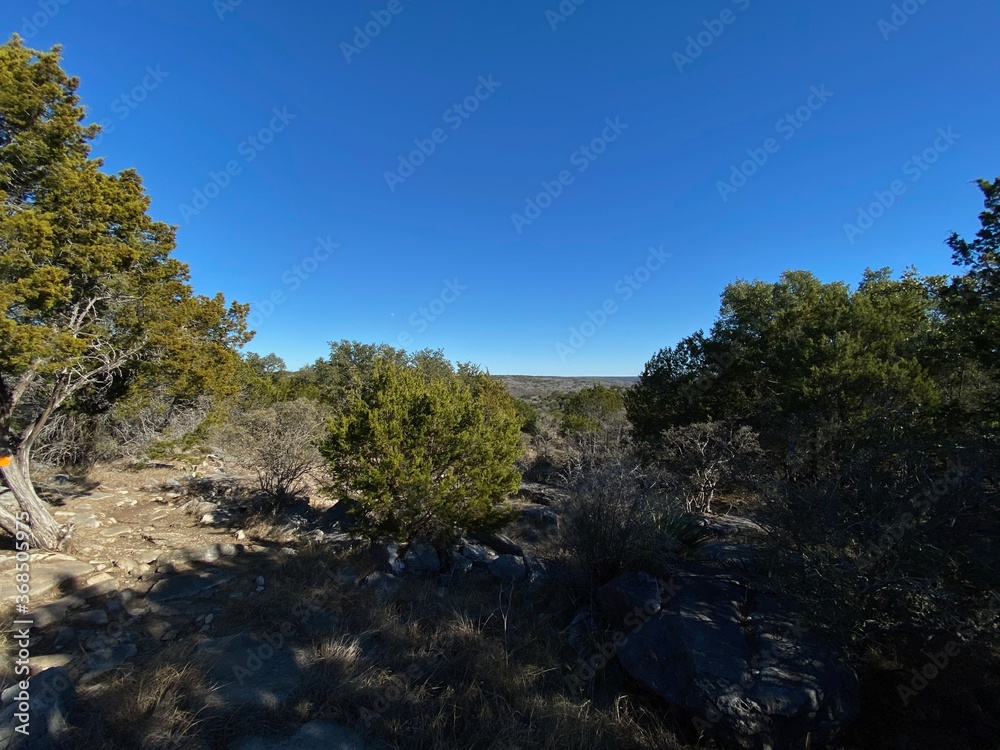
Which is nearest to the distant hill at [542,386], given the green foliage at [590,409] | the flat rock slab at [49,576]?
the green foliage at [590,409]

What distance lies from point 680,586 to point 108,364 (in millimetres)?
7798

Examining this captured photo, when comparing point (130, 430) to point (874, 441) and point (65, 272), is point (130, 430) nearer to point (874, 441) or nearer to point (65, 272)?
point (65, 272)

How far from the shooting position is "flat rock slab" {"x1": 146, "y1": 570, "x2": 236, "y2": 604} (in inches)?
181

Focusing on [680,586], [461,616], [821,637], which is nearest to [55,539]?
[461,616]

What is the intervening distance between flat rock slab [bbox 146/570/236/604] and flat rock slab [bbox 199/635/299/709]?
5.07 feet

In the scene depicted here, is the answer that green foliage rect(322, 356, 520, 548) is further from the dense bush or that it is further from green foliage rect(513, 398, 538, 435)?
green foliage rect(513, 398, 538, 435)

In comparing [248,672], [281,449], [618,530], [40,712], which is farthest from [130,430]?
[618,530]

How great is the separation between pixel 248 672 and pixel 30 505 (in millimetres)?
4749

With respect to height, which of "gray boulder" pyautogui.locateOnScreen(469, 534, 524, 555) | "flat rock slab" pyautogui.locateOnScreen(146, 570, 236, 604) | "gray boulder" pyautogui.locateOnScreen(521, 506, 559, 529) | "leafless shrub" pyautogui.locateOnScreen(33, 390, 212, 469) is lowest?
"flat rock slab" pyautogui.locateOnScreen(146, 570, 236, 604)

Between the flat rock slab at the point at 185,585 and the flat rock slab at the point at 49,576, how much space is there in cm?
91

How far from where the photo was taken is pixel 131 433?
7840 mm

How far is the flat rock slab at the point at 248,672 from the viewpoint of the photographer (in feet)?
9.03

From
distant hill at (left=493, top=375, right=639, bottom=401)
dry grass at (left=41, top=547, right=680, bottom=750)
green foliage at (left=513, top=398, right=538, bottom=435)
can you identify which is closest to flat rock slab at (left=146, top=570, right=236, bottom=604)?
dry grass at (left=41, top=547, right=680, bottom=750)

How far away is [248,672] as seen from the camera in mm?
3109
